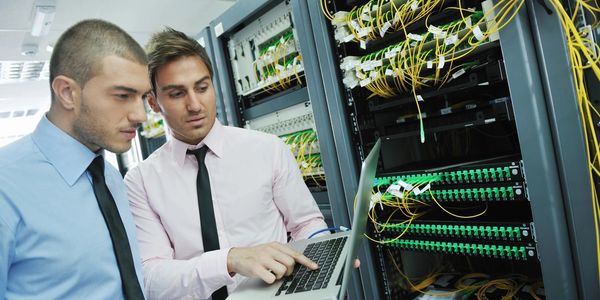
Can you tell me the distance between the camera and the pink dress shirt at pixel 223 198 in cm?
120

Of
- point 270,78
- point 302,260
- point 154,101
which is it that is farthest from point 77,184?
point 270,78

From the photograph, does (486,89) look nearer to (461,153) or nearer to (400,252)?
(461,153)

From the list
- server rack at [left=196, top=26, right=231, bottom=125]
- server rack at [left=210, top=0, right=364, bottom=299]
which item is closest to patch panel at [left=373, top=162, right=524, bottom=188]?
server rack at [left=210, top=0, right=364, bottom=299]

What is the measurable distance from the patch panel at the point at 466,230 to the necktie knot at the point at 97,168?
94 cm

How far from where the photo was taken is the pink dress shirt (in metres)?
1.20

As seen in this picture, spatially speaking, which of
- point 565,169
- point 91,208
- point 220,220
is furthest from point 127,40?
point 565,169

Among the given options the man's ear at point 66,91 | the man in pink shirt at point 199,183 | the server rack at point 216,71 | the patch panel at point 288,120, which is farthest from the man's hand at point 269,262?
the server rack at point 216,71

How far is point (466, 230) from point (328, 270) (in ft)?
2.10

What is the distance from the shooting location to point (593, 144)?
98 cm

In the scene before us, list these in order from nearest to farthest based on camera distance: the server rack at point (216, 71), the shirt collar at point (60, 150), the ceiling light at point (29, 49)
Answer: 1. the shirt collar at point (60, 150)
2. the server rack at point (216, 71)
3. the ceiling light at point (29, 49)

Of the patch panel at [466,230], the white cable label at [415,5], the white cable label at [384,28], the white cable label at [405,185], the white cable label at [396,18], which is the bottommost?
the patch panel at [466,230]

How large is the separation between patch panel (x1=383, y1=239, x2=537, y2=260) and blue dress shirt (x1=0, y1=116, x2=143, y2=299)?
97cm

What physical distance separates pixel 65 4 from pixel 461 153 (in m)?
3.61

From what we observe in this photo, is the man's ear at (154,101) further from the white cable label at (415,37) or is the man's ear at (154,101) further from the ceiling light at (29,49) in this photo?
the ceiling light at (29,49)
